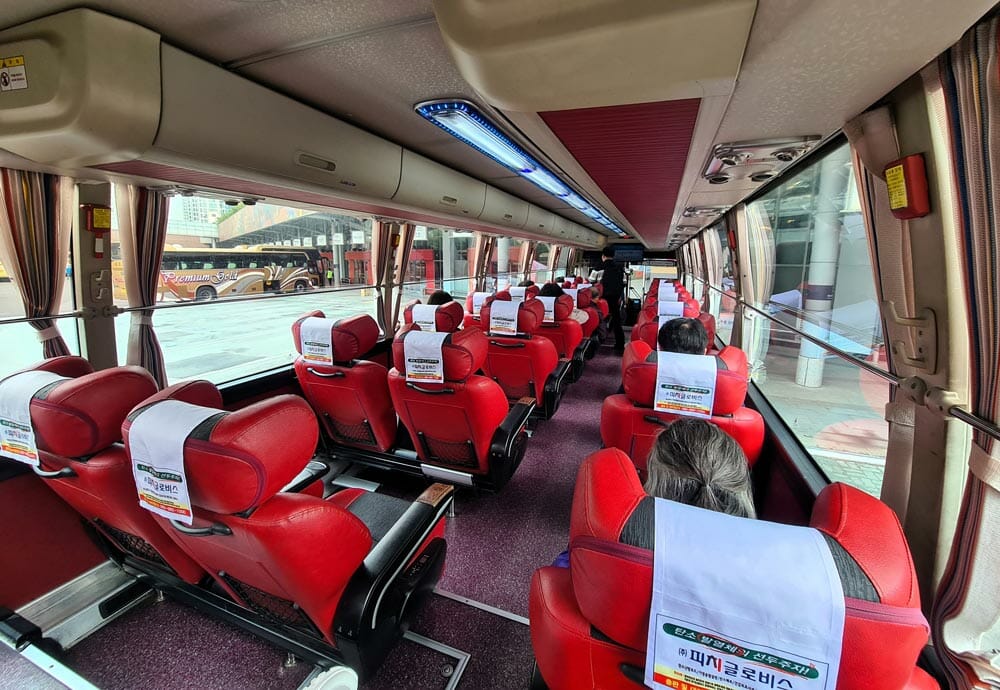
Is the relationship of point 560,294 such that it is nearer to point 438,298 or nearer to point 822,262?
point 438,298

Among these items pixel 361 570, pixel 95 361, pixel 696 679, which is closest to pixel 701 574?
pixel 696 679

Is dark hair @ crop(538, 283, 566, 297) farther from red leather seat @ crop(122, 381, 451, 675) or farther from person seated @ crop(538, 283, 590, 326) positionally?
red leather seat @ crop(122, 381, 451, 675)

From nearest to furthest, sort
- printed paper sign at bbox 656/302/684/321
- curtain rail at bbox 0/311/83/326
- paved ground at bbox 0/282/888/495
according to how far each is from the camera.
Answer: curtain rail at bbox 0/311/83/326 < paved ground at bbox 0/282/888/495 < printed paper sign at bbox 656/302/684/321

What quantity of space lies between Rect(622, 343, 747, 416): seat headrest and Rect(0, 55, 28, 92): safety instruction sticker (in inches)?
103

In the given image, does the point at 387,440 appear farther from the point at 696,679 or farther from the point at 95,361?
the point at 696,679

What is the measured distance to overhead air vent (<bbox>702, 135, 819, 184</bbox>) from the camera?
170 cm

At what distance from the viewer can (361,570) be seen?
145cm

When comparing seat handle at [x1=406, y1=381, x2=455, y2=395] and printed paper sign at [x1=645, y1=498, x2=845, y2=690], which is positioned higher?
printed paper sign at [x1=645, y1=498, x2=845, y2=690]

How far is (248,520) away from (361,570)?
54 centimetres

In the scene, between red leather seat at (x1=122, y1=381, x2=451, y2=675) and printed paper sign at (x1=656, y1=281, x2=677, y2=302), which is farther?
printed paper sign at (x1=656, y1=281, x2=677, y2=302)

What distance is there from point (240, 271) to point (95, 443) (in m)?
6.01

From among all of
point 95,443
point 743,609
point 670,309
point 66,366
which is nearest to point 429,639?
point 95,443

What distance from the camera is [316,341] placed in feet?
8.84

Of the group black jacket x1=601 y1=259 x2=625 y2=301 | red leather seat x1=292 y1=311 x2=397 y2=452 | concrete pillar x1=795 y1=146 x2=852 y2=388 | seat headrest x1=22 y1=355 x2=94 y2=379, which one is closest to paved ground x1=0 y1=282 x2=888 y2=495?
concrete pillar x1=795 y1=146 x2=852 y2=388
